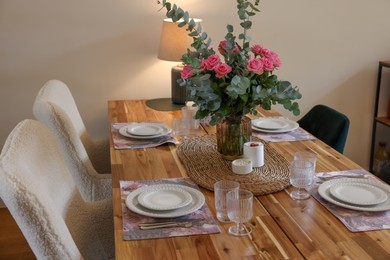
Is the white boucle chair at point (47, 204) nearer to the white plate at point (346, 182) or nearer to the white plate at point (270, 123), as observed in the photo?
the white plate at point (346, 182)

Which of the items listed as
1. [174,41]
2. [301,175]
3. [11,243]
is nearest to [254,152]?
[301,175]

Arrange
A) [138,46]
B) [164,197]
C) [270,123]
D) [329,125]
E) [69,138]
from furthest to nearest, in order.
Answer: [138,46] < [329,125] < [270,123] < [69,138] < [164,197]

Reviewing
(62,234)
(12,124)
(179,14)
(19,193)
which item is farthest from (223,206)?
(12,124)

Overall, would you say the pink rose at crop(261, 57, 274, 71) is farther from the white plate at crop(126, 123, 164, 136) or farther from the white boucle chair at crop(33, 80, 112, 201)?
the white boucle chair at crop(33, 80, 112, 201)

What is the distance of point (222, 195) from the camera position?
1.54 m

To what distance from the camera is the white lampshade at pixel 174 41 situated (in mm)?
2965

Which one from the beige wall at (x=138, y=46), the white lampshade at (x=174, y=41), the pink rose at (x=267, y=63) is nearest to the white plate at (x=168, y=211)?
the pink rose at (x=267, y=63)

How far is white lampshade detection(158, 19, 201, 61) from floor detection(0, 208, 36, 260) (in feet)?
4.25

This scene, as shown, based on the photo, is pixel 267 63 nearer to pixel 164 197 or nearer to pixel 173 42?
pixel 164 197

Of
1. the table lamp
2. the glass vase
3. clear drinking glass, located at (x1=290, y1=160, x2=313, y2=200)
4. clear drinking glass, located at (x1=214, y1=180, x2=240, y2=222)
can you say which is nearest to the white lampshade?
the table lamp

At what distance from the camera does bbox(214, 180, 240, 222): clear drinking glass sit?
1525 mm

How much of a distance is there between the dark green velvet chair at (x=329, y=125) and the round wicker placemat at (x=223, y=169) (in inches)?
19.4

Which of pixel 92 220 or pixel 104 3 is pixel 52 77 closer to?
pixel 104 3

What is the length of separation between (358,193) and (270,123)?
0.90 metres
